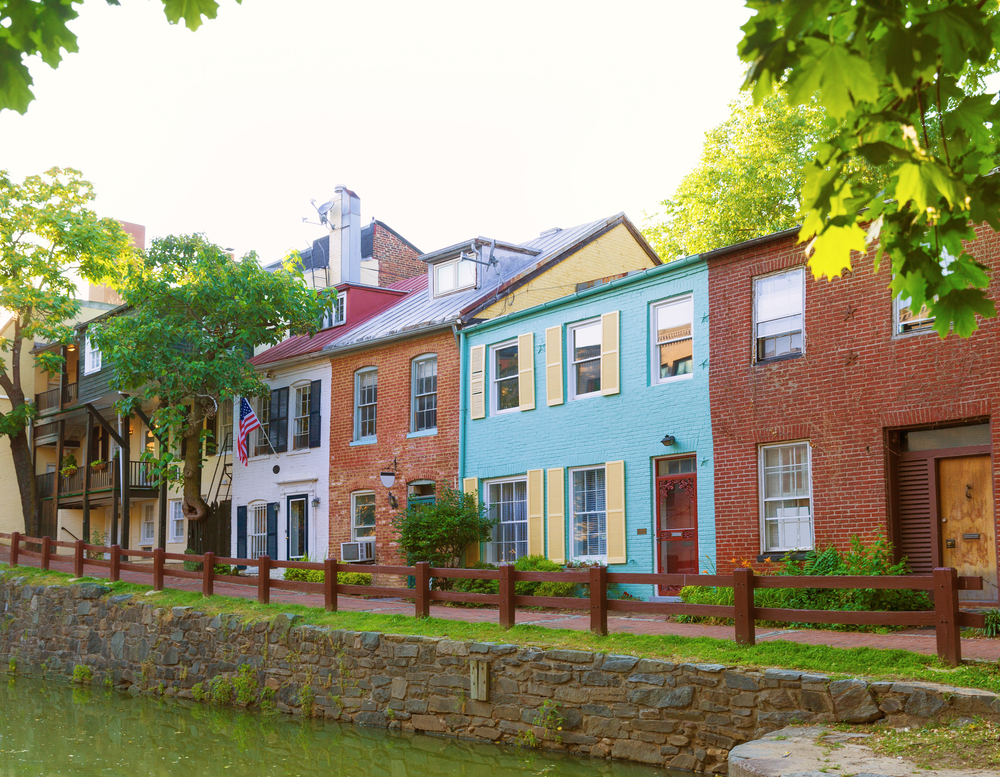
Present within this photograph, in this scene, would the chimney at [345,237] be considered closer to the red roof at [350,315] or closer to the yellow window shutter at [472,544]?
the red roof at [350,315]

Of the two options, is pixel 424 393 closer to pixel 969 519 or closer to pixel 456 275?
pixel 456 275

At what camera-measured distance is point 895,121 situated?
3791mm

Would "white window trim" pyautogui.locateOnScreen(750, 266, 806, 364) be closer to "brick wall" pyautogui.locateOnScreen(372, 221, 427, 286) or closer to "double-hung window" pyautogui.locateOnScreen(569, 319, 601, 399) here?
"double-hung window" pyautogui.locateOnScreen(569, 319, 601, 399)

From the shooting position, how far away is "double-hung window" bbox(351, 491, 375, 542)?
2239 centimetres

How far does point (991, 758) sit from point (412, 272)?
26.0 meters

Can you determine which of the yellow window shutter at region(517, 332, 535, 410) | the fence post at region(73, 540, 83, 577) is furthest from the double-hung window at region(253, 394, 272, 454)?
the yellow window shutter at region(517, 332, 535, 410)

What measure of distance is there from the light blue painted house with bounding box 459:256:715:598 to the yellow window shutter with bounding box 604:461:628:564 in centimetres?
2

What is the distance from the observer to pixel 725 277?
51.2ft

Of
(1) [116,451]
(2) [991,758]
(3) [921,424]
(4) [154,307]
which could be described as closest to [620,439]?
(3) [921,424]

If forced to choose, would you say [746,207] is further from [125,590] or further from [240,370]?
[125,590]

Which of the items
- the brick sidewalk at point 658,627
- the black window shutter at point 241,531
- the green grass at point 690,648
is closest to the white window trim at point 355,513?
the brick sidewalk at point 658,627

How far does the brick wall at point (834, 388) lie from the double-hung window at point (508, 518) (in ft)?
15.6

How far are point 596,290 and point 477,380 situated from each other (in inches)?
144

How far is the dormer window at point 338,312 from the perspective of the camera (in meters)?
26.1
